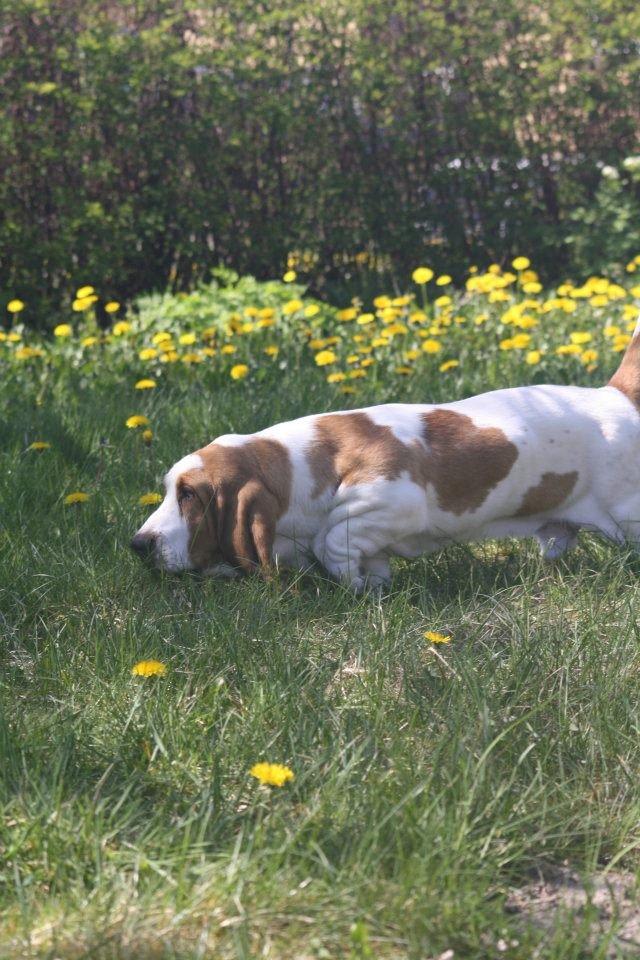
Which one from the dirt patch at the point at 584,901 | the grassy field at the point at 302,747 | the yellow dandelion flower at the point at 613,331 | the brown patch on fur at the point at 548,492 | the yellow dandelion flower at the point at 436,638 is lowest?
the dirt patch at the point at 584,901

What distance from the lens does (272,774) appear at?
238 cm

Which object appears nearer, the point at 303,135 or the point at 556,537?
the point at 556,537

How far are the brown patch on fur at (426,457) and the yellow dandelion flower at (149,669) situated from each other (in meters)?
0.91

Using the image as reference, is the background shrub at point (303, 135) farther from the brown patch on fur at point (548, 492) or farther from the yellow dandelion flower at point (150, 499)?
the brown patch on fur at point (548, 492)

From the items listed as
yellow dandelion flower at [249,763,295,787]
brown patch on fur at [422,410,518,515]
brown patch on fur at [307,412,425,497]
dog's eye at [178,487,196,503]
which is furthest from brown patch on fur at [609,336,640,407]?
yellow dandelion flower at [249,763,295,787]

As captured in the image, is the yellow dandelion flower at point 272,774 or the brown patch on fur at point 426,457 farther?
the brown patch on fur at point 426,457

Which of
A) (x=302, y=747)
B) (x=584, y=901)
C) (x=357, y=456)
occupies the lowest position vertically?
(x=584, y=901)

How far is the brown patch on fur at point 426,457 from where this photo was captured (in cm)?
363

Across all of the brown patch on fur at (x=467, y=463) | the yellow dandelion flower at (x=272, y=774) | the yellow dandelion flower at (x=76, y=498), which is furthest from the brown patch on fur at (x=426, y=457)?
the yellow dandelion flower at (x=272, y=774)

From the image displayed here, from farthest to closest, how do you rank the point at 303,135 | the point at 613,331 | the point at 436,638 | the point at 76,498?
the point at 303,135
the point at 613,331
the point at 76,498
the point at 436,638

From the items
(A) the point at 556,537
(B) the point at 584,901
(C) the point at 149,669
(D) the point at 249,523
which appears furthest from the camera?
(A) the point at 556,537

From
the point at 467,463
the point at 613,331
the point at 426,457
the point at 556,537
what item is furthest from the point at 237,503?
the point at 613,331

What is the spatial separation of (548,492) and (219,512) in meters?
1.01

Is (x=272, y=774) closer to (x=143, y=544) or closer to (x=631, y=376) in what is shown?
(x=143, y=544)
